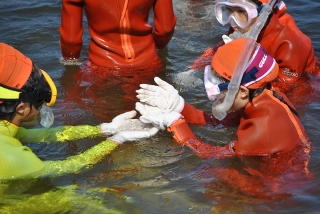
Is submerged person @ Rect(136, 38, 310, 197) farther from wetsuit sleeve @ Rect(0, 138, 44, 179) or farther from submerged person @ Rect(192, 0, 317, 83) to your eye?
submerged person @ Rect(192, 0, 317, 83)

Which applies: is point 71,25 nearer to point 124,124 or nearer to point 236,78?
point 124,124

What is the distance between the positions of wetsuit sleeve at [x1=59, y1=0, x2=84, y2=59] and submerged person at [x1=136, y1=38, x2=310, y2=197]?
4.68 ft

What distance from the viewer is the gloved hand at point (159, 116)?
14.5 feet

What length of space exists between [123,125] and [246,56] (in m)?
1.20

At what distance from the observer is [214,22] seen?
7793 mm

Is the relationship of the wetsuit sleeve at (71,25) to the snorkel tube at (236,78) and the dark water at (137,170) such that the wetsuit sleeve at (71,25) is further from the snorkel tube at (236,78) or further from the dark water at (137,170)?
the snorkel tube at (236,78)

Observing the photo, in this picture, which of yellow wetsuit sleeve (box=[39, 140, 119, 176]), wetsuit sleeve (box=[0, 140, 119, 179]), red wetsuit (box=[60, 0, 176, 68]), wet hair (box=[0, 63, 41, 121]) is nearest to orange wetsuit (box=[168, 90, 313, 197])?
yellow wetsuit sleeve (box=[39, 140, 119, 176])

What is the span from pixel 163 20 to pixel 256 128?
1829 millimetres

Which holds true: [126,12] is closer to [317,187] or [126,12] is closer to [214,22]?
[317,187]

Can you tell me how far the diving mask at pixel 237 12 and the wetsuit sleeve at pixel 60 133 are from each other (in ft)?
5.36

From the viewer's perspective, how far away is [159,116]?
14.5ft

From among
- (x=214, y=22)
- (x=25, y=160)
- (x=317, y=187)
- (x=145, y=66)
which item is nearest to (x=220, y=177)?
(x=317, y=187)

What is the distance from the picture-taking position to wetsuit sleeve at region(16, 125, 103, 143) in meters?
4.53

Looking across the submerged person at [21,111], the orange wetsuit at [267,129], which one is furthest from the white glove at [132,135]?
the orange wetsuit at [267,129]
